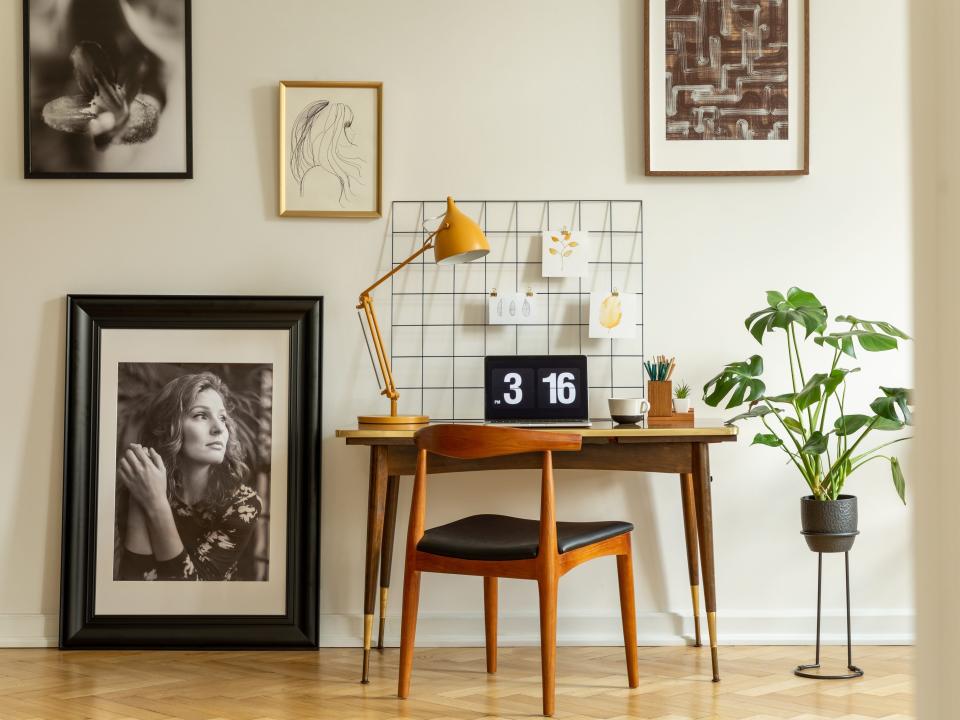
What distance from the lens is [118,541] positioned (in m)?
3.02

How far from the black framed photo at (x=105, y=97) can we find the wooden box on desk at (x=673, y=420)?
1.74m

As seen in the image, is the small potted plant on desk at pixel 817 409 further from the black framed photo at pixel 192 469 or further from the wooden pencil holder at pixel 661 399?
the black framed photo at pixel 192 469

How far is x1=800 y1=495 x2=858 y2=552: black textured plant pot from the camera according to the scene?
2.65 m

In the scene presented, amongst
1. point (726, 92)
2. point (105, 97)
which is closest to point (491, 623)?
point (726, 92)

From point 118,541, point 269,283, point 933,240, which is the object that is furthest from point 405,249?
point 933,240

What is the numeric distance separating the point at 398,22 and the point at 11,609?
92.9 inches

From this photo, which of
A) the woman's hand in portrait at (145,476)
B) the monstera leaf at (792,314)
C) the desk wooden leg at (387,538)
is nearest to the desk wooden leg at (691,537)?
the monstera leaf at (792,314)

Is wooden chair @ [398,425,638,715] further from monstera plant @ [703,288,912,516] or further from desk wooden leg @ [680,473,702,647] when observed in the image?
monstera plant @ [703,288,912,516]

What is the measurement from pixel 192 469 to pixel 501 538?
124 cm

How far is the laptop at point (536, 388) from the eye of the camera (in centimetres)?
286

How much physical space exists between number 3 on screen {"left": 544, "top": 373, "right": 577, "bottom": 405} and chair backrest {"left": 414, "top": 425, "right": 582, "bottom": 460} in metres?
0.60

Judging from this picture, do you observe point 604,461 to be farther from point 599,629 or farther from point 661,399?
point 599,629

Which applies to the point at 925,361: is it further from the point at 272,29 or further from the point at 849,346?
the point at 272,29

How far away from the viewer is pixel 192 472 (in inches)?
120
